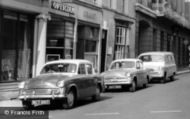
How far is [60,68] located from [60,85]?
175 centimetres

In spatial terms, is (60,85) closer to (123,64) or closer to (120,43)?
(123,64)

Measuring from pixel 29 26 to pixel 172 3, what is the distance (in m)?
32.0

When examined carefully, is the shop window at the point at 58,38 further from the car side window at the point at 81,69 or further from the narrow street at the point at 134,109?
the narrow street at the point at 134,109

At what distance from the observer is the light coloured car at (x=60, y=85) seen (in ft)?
40.0

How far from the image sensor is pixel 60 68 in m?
13.9

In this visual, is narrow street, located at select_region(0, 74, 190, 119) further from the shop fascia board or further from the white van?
the shop fascia board

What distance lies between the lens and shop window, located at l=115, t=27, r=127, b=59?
98.2 ft

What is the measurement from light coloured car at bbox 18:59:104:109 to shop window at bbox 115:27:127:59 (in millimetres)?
15287

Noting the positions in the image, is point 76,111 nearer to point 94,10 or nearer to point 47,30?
point 47,30

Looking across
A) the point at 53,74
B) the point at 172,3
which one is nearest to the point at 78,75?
the point at 53,74

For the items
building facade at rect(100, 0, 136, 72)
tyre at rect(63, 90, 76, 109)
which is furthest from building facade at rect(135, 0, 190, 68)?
tyre at rect(63, 90, 76, 109)

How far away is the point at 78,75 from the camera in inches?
534

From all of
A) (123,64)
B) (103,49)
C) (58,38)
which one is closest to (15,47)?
(58,38)

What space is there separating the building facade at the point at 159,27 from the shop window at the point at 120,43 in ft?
11.0
